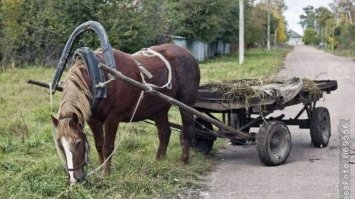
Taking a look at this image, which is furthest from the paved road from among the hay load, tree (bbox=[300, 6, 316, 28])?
tree (bbox=[300, 6, 316, 28])

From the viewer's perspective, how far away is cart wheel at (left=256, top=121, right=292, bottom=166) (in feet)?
23.9

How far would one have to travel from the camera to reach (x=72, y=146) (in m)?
5.28

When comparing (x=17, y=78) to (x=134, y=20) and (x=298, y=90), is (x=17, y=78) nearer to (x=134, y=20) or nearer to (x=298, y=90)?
(x=134, y=20)

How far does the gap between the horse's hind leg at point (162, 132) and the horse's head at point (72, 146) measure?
2132mm

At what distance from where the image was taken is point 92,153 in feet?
25.2


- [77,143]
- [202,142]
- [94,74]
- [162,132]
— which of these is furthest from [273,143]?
[77,143]

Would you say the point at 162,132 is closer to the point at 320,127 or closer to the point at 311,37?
the point at 320,127

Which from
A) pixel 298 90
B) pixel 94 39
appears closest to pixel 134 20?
pixel 94 39

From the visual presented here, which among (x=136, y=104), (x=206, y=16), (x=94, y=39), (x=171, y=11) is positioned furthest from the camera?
(x=206, y=16)

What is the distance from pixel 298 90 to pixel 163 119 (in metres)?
2.08

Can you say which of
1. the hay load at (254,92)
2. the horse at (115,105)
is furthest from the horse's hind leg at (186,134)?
the hay load at (254,92)

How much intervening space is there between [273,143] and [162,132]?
1553 millimetres

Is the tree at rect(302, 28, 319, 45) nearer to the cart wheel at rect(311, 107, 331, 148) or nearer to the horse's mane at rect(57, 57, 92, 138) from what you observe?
the cart wheel at rect(311, 107, 331, 148)

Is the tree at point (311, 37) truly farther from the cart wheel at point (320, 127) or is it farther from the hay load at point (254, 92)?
the hay load at point (254, 92)
